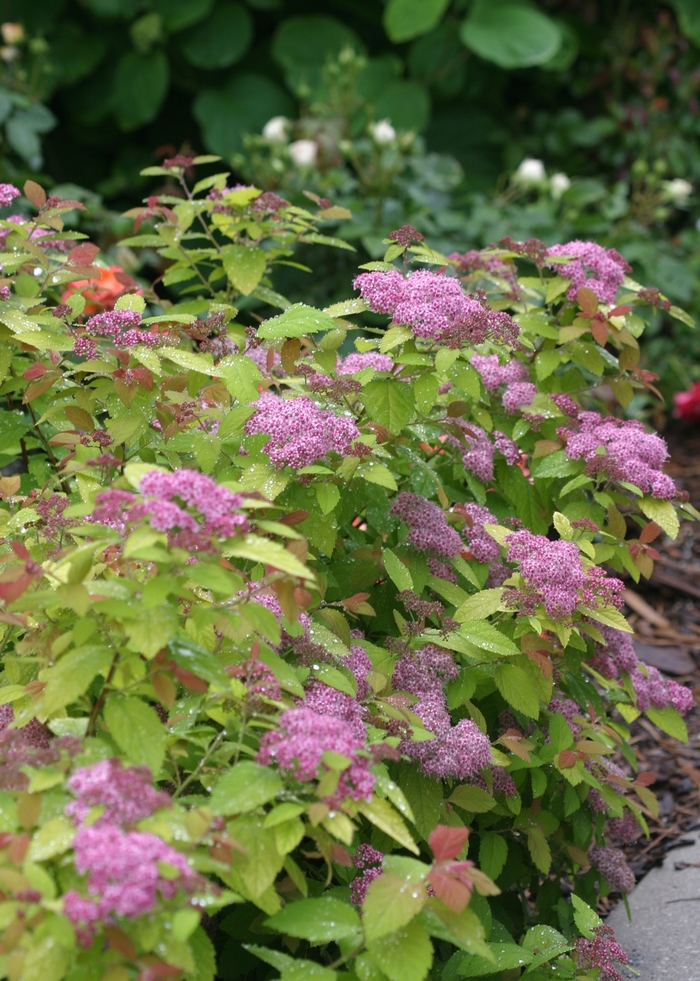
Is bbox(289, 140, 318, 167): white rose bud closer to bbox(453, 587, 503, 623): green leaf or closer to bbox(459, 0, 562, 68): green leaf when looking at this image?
bbox(459, 0, 562, 68): green leaf

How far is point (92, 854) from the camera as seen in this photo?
0.75 m

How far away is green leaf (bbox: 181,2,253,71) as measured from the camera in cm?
486

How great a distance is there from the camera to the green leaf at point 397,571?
1.24 meters

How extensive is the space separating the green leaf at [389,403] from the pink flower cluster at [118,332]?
0.28 m

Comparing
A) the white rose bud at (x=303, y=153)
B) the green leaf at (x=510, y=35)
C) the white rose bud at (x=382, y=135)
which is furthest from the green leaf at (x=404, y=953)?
the green leaf at (x=510, y=35)

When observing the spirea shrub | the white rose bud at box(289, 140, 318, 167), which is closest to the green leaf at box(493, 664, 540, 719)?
the spirea shrub

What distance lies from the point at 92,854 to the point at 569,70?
5332 mm

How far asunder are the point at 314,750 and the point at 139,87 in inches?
182

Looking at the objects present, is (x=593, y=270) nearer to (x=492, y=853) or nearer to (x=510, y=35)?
(x=492, y=853)

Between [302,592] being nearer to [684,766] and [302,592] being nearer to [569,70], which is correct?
[684,766]

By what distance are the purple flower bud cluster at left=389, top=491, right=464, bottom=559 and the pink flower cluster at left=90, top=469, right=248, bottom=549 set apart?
474 millimetres

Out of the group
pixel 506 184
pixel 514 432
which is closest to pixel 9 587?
pixel 514 432

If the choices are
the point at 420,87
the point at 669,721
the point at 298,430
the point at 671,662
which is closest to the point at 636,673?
the point at 669,721

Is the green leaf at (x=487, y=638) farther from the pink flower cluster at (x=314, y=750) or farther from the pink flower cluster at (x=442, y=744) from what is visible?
the pink flower cluster at (x=314, y=750)
